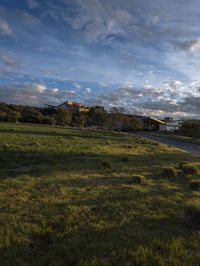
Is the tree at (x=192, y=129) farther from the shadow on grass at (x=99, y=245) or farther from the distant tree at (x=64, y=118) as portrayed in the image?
the shadow on grass at (x=99, y=245)

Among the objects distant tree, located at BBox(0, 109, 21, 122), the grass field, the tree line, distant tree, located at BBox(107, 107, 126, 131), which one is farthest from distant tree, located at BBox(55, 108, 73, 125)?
the grass field

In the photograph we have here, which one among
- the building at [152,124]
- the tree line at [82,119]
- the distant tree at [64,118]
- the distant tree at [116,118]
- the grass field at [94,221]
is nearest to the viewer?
the grass field at [94,221]

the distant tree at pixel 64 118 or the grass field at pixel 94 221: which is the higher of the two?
the distant tree at pixel 64 118

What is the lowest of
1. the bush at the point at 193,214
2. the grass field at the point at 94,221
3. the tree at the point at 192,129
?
the grass field at the point at 94,221

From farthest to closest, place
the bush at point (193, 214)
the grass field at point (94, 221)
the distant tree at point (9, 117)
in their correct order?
the distant tree at point (9, 117)
the bush at point (193, 214)
the grass field at point (94, 221)

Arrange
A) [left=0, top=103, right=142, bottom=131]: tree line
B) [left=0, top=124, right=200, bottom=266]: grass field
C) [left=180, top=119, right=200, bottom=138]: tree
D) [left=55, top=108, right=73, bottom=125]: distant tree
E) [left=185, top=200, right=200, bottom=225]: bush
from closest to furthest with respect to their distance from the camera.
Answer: [left=0, top=124, right=200, bottom=266]: grass field, [left=185, top=200, right=200, bottom=225]: bush, [left=180, top=119, right=200, bottom=138]: tree, [left=0, top=103, right=142, bottom=131]: tree line, [left=55, top=108, right=73, bottom=125]: distant tree

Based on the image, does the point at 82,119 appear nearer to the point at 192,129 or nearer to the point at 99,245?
the point at 192,129

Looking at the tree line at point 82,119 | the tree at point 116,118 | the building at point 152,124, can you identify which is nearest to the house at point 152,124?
the building at point 152,124

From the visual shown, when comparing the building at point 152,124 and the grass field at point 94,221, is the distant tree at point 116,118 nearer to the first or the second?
the building at point 152,124

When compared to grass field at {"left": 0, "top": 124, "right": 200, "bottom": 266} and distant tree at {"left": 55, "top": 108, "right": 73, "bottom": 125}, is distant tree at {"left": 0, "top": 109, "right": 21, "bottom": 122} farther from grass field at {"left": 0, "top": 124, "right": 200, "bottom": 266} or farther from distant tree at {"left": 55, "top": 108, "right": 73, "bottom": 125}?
grass field at {"left": 0, "top": 124, "right": 200, "bottom": 266}

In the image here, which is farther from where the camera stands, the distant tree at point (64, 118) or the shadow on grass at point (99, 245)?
the distant tree at point (64, 118)

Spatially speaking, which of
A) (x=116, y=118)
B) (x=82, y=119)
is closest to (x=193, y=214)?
(x=116, y=118)

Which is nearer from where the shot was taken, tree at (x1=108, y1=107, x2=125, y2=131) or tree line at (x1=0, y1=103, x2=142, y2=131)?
tree at (x1=108, y1=107, x2=125, y2=131)

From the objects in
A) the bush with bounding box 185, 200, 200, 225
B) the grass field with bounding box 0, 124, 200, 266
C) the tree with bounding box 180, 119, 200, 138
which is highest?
the tree with bounding box 180, 119, 200, 138
